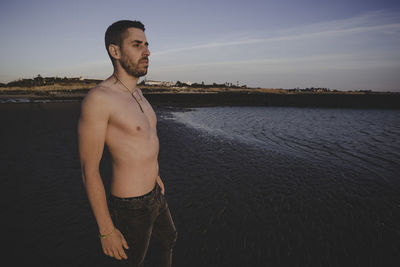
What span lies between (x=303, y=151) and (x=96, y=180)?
9.41m

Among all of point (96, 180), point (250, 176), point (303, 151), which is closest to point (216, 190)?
point (250, 176)

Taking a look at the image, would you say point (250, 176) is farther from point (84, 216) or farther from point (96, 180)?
point (96, 180)

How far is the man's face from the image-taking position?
1769 millimetres

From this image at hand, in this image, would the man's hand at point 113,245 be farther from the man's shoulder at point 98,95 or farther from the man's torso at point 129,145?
the man's shoulder at point 98,95

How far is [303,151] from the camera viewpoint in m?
9.10

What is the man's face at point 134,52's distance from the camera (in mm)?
1769

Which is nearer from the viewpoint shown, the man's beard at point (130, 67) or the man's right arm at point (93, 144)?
the man's right arm at point (93, 144)

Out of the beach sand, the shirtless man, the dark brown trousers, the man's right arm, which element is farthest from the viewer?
the beach sand

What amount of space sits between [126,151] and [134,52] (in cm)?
89

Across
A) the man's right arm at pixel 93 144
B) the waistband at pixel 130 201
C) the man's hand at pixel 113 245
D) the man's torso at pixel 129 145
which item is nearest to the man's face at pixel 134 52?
the man's torso at pixel 129 145

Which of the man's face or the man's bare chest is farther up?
the man's face

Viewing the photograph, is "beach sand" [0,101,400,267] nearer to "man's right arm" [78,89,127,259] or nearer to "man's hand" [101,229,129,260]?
"man's hand" [101,229,129,260]

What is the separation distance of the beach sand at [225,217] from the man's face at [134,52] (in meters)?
2.83

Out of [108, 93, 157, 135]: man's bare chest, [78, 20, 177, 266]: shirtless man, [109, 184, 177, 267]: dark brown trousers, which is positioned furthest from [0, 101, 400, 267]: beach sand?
[108, 93, 157, 135]: man's bare chest
